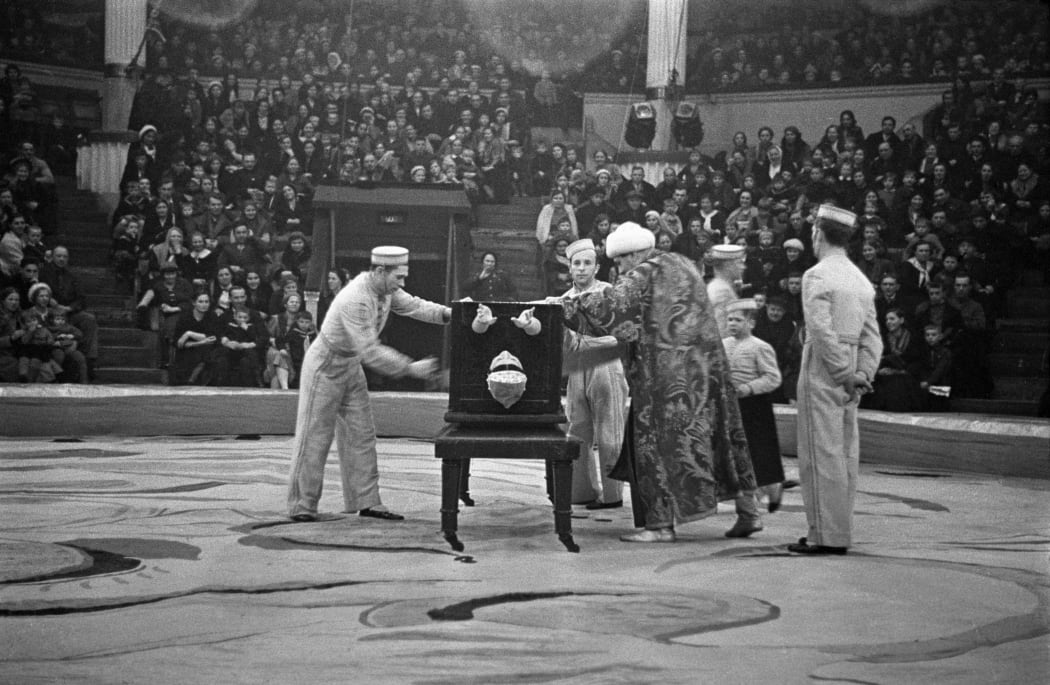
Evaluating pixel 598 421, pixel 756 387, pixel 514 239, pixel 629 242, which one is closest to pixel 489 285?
pixel 514 239

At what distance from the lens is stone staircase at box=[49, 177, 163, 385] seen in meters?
12.7

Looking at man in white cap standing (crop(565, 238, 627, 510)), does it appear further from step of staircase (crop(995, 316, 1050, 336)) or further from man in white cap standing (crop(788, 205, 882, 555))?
step of staircase (crop(995, 316, 1050, 336))

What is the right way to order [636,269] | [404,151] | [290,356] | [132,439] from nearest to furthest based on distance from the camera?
[636,269], [132,439], [290,356], [404,151]

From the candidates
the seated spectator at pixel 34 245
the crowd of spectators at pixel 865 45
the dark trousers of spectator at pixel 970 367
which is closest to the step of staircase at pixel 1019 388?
the dark trousers of spectator at pixel 970 367

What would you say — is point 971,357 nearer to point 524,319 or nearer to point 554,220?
point 554,220

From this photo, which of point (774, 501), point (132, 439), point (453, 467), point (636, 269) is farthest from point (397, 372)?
point (132, 439)

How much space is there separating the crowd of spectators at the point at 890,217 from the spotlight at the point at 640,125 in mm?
640

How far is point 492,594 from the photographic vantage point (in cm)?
485

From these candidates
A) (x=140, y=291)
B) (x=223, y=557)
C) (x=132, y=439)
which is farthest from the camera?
(x=140, y=291)

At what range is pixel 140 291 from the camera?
13328 mm

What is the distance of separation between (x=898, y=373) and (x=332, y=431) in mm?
5795

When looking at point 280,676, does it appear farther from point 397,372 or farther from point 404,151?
point 404,151

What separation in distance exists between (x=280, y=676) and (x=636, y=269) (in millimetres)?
3041

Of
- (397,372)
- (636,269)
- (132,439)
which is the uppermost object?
(636,269)
